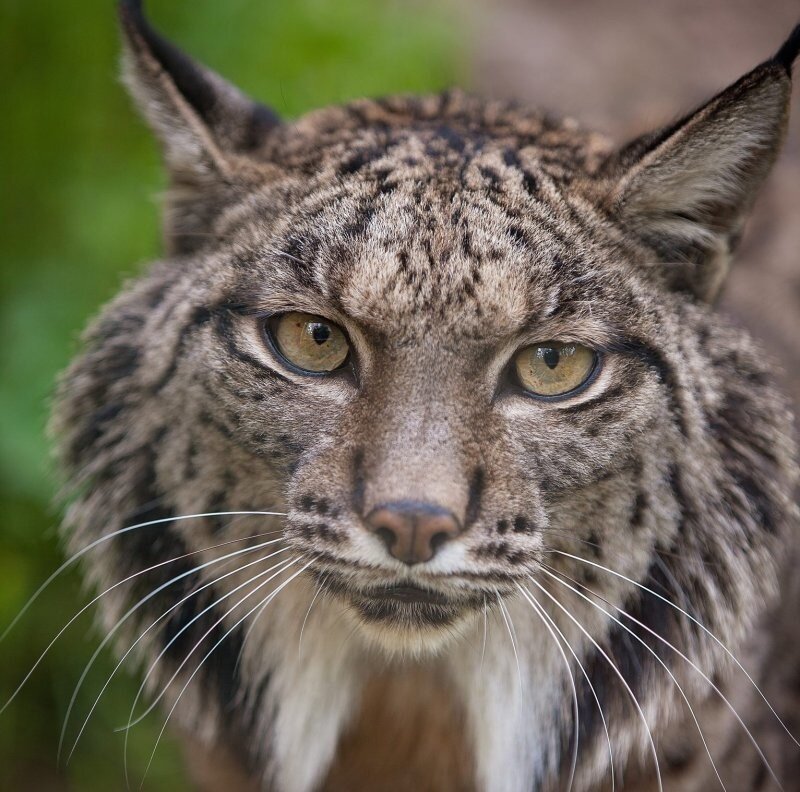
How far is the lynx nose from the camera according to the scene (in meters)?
2.66

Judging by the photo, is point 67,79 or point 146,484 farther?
point 67,79

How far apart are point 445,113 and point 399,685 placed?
1.89 m

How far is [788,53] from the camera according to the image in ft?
9.44

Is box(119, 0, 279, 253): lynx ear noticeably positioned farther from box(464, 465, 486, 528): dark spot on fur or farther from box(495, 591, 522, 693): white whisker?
box(495, 591, 522, 693): white whisker

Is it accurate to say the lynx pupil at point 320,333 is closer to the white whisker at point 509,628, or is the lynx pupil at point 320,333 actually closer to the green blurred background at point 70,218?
the white whisker at point 509,628

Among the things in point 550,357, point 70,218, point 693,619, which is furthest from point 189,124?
point 70,218

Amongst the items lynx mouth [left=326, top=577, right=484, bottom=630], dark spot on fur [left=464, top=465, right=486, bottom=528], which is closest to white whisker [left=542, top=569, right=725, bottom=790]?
lynx mouth [left=326, top=577, right=484, bottom=630]

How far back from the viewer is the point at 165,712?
4000 mm

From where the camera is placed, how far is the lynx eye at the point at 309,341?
306cm

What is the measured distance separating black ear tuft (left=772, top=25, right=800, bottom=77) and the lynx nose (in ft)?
4.73

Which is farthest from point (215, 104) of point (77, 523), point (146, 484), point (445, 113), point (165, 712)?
point (165, 712)

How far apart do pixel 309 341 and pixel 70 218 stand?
303cm

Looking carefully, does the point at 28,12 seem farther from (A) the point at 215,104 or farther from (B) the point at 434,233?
(B) the point at 434,233

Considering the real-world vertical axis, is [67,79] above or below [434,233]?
above
